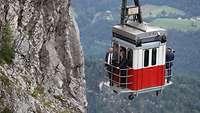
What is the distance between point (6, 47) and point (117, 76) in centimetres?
392

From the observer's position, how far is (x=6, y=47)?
18484mm

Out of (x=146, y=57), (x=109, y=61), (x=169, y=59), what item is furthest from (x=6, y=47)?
(x=169, y=59)

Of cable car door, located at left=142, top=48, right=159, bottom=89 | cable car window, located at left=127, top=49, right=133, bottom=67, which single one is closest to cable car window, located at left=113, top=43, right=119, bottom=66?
cable car window, located at left=127, top=49, right=133, bottom=67

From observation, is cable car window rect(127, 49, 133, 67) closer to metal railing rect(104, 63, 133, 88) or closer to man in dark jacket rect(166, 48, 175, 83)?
metal railing rect(104, 63, 133, 88)

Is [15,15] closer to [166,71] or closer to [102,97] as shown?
[166,71]

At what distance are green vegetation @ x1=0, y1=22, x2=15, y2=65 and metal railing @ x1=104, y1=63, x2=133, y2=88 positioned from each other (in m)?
3.62

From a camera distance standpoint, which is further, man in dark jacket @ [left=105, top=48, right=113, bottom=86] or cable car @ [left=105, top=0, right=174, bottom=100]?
man in dark jacket @ [left=105, top=48, right=113, bottom=86]

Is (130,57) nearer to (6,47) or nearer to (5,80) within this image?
(6,47)

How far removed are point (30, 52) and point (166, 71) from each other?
4822 mm

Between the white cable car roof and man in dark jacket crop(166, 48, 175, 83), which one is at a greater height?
the white cable car roof

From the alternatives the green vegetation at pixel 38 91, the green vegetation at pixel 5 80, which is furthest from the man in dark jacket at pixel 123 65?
the green vegetation at pixel 5 80

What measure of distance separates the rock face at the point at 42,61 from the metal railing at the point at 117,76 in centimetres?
186

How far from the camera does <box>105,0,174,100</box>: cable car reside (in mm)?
19837

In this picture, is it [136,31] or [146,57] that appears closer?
[136,31]
